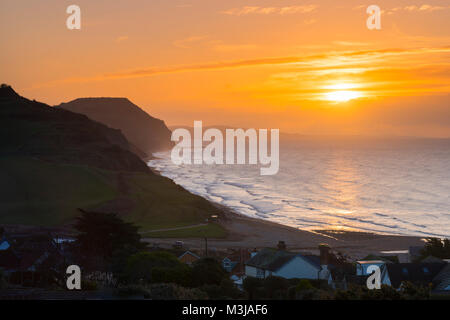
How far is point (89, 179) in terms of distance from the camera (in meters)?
104

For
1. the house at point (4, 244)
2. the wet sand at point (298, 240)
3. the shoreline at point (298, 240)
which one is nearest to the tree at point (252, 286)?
the house at point (4, 244)

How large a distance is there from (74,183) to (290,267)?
239 feet

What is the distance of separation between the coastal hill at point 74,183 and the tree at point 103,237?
29528mm

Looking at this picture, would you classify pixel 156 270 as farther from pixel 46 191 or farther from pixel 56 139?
pixel 56 139

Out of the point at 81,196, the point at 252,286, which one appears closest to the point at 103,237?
the point at 252,286

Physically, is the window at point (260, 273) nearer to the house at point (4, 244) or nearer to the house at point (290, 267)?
the house at point (290, 267)

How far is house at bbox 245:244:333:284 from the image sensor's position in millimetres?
35375

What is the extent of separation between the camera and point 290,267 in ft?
116

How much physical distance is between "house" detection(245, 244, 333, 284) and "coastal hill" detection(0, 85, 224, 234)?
119 feet

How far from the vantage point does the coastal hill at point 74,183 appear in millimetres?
82688

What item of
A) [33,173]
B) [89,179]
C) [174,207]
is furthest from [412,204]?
[33,173]
